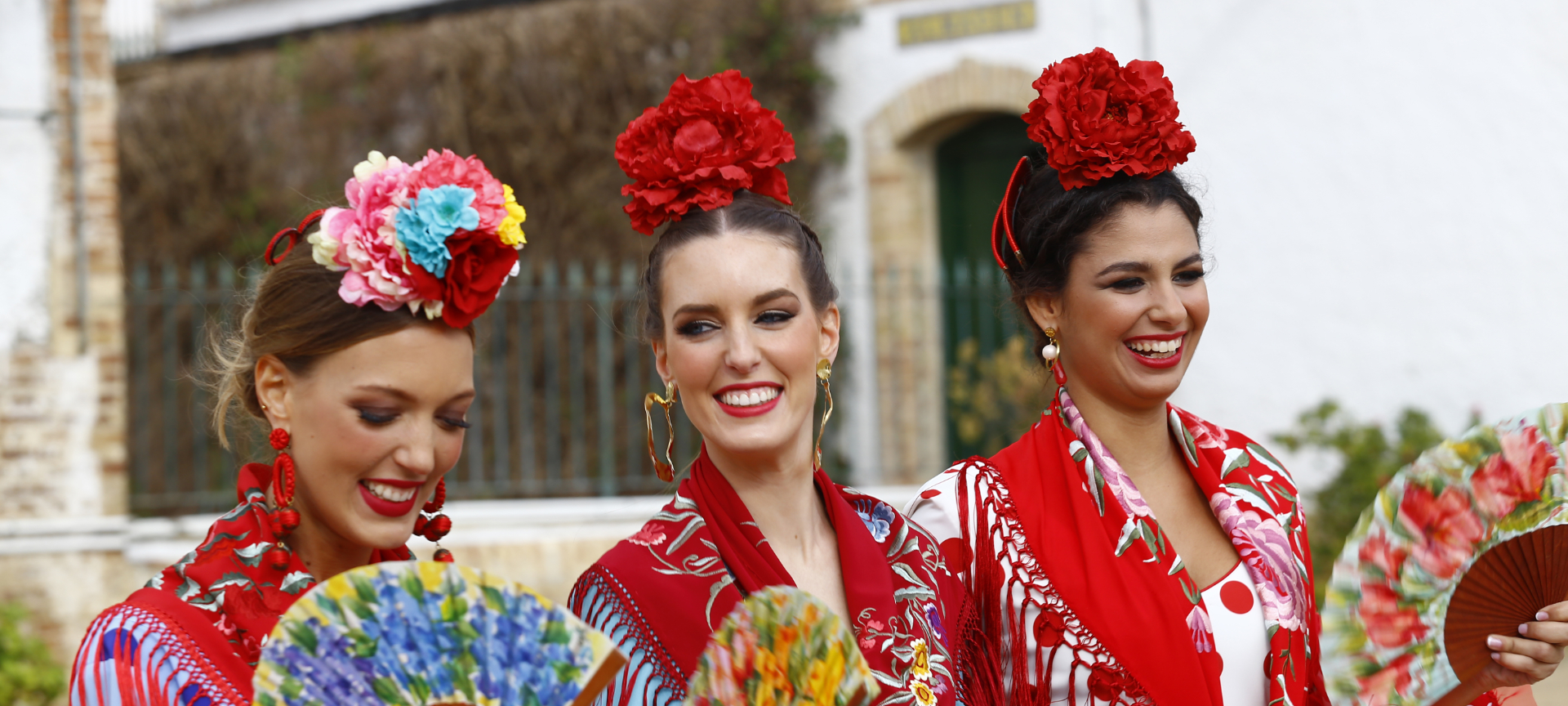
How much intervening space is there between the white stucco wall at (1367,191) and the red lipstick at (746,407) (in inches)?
217

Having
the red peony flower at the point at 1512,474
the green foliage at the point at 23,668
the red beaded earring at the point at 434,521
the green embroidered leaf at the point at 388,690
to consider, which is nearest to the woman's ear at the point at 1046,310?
the red peony flower at the point at 1512,474

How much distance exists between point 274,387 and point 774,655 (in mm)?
958

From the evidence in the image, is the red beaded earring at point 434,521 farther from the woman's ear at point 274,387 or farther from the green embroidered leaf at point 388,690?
the green embroidered leaf at point 388,690

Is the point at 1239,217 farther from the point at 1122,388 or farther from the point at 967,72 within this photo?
the point at 1122,388

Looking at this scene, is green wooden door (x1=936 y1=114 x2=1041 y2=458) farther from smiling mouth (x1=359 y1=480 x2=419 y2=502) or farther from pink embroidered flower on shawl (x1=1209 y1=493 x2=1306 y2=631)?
smiling mouth (x1=359 y1=480 x2=419 y2=502)

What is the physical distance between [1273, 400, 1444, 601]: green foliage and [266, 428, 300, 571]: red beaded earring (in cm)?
583

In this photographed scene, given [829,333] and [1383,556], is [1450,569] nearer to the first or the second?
[1383,556]

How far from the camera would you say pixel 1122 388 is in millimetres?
2609

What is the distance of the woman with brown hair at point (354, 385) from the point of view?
2084 millimetres

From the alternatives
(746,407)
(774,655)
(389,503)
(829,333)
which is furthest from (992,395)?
(774,655)

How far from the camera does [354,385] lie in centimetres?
212

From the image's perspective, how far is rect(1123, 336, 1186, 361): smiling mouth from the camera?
2572mm

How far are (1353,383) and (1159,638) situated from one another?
18.9ft

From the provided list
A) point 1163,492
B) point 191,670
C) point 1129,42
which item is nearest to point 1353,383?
point 1129,42
